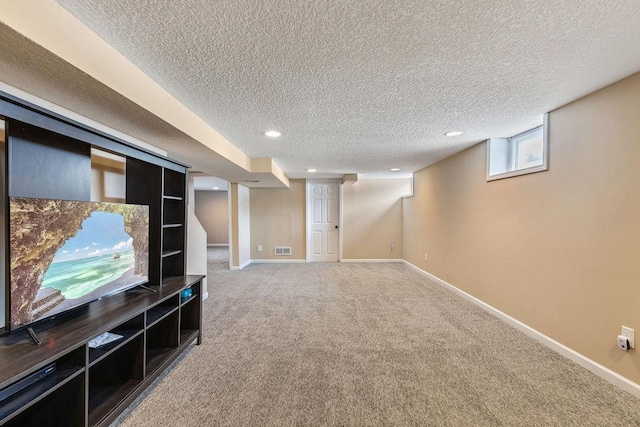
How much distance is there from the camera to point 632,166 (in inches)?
68.5

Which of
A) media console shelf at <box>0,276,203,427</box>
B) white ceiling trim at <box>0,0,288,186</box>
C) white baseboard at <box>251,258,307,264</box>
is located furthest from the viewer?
white baseboard at <box>251,258,307,264</box>

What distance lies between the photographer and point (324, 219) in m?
6.68

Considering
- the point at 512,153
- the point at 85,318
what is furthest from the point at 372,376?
the point at 512,153

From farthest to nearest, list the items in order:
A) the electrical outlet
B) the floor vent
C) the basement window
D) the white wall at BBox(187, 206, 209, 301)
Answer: the floor vent
the white wall at BBox(187, 206, 209, 301)
the basement window
the electrical outlet

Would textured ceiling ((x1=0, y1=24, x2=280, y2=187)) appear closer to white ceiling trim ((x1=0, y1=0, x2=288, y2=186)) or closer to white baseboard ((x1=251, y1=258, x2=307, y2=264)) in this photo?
white ceiling trim ((x1=0, y1=0, x2=288, y2=186))

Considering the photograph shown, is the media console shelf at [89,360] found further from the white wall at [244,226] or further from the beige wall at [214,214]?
the beige wall at [214,214]

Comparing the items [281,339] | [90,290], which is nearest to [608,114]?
[281,339]

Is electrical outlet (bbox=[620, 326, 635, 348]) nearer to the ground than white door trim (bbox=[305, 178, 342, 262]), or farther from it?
nearer to the ground

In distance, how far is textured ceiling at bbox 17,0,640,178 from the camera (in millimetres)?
1159

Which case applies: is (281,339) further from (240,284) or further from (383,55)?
(383,55)

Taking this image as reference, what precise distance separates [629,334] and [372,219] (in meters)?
4.85

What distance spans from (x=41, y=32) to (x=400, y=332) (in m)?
3.20

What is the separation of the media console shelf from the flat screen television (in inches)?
4.8

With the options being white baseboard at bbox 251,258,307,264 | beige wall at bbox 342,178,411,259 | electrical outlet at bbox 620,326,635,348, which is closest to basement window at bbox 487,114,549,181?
electrical outlet at bbox 620,326,635,348
